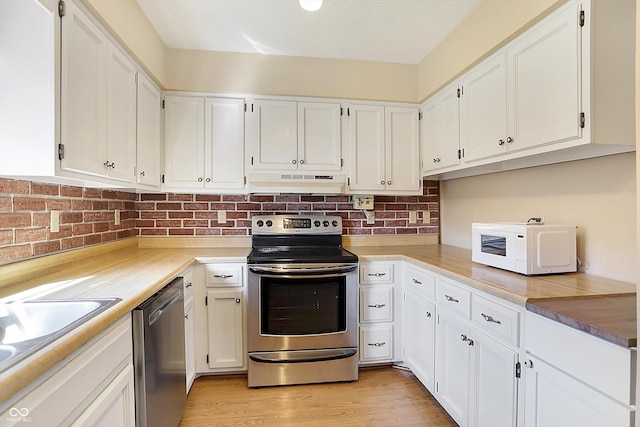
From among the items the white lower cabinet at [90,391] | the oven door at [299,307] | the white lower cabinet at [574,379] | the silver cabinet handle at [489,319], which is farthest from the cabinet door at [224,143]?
the white lower cabinet at [574,379]

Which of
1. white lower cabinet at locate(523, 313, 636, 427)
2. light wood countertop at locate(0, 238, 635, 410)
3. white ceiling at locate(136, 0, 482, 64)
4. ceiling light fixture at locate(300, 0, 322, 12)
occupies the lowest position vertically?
white lower cabinet at locate(523, 313, 636, 427)

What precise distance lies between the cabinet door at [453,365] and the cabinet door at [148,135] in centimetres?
210

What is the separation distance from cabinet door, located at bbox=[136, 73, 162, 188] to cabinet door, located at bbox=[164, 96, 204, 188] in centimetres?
6

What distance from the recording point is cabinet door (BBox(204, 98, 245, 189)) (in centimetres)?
240

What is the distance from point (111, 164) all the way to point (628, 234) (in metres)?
2.55

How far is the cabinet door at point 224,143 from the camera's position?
2.40 meters

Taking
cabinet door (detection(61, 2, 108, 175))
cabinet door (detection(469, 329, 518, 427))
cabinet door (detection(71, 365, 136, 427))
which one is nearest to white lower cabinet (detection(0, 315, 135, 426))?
cabinet door (detection(71, 365, 136, 427))

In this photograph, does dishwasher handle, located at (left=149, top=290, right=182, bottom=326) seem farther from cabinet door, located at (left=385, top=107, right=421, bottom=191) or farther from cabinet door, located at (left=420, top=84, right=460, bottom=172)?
cabinet door, located at (left=420, top=84, right=460, bottom=172)

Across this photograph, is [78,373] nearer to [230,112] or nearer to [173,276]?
[173,276]

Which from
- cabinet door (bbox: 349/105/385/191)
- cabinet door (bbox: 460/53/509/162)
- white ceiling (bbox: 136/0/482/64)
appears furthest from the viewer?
cabinet door (bbox: 349/105/385/191)

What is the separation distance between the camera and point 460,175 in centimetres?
254

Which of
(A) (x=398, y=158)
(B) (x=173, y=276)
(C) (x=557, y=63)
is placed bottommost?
(B) (x=173, y=276)

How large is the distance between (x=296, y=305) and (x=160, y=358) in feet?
3.06

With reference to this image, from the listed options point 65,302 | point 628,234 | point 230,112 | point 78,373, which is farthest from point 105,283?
point 628,234
